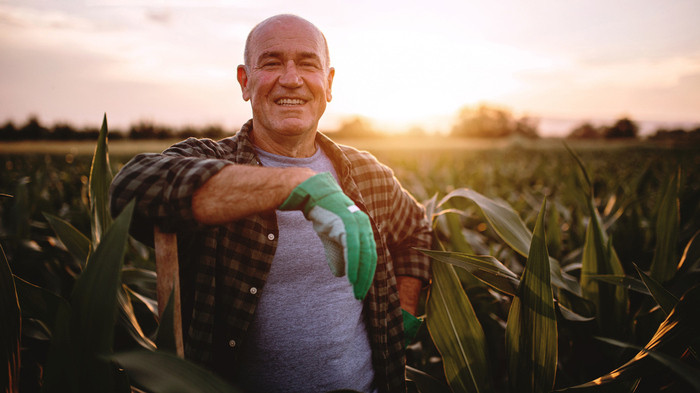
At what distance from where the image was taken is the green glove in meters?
0.73

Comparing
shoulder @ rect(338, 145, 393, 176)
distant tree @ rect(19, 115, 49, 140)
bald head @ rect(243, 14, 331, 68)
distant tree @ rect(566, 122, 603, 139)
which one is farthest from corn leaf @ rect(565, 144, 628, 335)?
distant tree @ rect(566, 122, 603, 139)

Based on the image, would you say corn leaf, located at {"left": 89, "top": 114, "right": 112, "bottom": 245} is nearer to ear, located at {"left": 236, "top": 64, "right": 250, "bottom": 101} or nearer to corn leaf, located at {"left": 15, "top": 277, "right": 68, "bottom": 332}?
corn leaf, located at {"left": 15, "top": 277, "right": 68, "bottom": 332}

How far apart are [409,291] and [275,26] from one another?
122cm

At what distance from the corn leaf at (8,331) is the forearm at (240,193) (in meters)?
0.37

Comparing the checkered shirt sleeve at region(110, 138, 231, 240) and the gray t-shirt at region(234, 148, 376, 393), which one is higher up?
the checkered shirt sleeve at region(110, 138, 231, 240)

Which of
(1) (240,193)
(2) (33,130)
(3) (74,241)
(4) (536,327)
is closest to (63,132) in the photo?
(2) (33,130)

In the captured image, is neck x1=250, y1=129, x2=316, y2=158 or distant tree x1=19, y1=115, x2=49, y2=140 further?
distant tree x1=19, y1=115, x2=49, y2=140

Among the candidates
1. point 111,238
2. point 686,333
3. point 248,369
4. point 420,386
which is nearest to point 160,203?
point 111,238

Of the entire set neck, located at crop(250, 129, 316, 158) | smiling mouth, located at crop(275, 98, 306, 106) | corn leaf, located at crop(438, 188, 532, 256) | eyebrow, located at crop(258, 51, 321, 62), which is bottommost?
corn leaf, located at crop(438, 188, 532, 256)

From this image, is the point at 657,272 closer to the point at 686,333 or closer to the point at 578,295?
the point at 578,295

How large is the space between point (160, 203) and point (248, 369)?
68 centimetres

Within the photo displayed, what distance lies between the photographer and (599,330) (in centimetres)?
130

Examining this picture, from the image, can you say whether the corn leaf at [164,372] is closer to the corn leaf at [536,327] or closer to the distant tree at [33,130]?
the corn leaf at [536,327]

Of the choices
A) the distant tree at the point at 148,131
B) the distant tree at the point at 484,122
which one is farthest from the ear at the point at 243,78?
the distant tree at the point at 484,122
